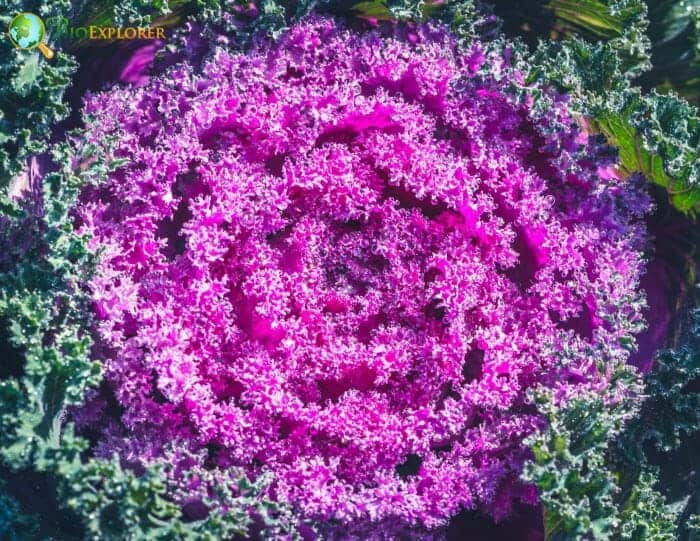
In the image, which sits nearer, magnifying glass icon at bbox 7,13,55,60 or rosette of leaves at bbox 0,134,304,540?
rosette of leaves at bbox 0,134,304,540

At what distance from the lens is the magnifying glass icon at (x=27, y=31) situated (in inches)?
133

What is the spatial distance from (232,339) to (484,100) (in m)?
1.59

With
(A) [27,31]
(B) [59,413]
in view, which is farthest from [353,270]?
(A) [27,31]

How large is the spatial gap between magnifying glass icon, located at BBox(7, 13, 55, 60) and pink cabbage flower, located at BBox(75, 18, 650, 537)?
0.37m

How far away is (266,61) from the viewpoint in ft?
11.8

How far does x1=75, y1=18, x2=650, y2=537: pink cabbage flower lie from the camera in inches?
129

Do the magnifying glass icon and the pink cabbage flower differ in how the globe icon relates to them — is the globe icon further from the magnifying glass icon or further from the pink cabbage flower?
the pink cabbage flower

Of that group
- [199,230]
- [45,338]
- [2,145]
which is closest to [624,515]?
[199,230]

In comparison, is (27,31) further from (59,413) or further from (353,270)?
(353,270)

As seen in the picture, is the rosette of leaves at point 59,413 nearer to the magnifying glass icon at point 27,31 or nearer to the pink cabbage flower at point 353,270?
the pink cabbage flower at point 353,270

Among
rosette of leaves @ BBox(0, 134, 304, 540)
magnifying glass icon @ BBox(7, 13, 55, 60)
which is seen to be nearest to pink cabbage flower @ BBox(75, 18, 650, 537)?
rosette of leaves @ BBox(0, 134, 304, 540)

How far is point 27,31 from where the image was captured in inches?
133

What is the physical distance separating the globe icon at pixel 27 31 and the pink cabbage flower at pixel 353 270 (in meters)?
0.37

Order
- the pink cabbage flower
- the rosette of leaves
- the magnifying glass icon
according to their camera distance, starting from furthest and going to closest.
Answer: the magnifying glass icon → the pink cabbage flower → the rosette of leaves
